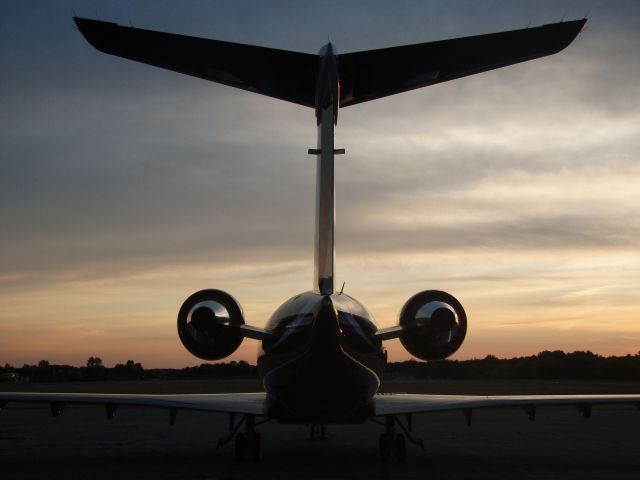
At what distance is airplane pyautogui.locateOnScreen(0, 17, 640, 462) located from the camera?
10.2 m

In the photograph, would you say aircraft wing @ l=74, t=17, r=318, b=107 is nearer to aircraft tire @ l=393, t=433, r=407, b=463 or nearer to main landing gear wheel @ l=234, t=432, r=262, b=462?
main landing gear wheel @ l=234, t=432, r=262, b=462

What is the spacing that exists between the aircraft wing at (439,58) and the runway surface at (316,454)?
19.0 ft

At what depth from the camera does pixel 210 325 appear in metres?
11.0

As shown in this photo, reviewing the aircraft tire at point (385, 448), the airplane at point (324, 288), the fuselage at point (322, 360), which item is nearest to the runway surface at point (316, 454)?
the aircraft tire at point (385, 448)

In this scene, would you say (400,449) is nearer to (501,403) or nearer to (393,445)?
(393,445)

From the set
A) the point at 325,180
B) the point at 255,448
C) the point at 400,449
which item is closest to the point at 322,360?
the point at 325,180

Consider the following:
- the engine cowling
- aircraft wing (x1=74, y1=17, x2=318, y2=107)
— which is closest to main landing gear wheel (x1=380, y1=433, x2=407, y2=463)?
the engine cowling

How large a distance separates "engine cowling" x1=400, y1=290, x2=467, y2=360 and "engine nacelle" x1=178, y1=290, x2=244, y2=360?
8.32 feet

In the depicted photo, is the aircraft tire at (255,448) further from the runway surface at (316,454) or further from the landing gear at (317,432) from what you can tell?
the landing gear at (317,432)

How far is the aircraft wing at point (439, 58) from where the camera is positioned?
33.1ft

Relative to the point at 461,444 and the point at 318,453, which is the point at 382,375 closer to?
the point at 318,453

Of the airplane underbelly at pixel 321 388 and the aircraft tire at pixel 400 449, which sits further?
the aircraft tire at pixel 400 449

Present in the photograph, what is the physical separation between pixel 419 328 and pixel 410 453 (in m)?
4.08

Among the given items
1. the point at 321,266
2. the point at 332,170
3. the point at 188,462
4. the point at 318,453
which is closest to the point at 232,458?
the point at 188,462
